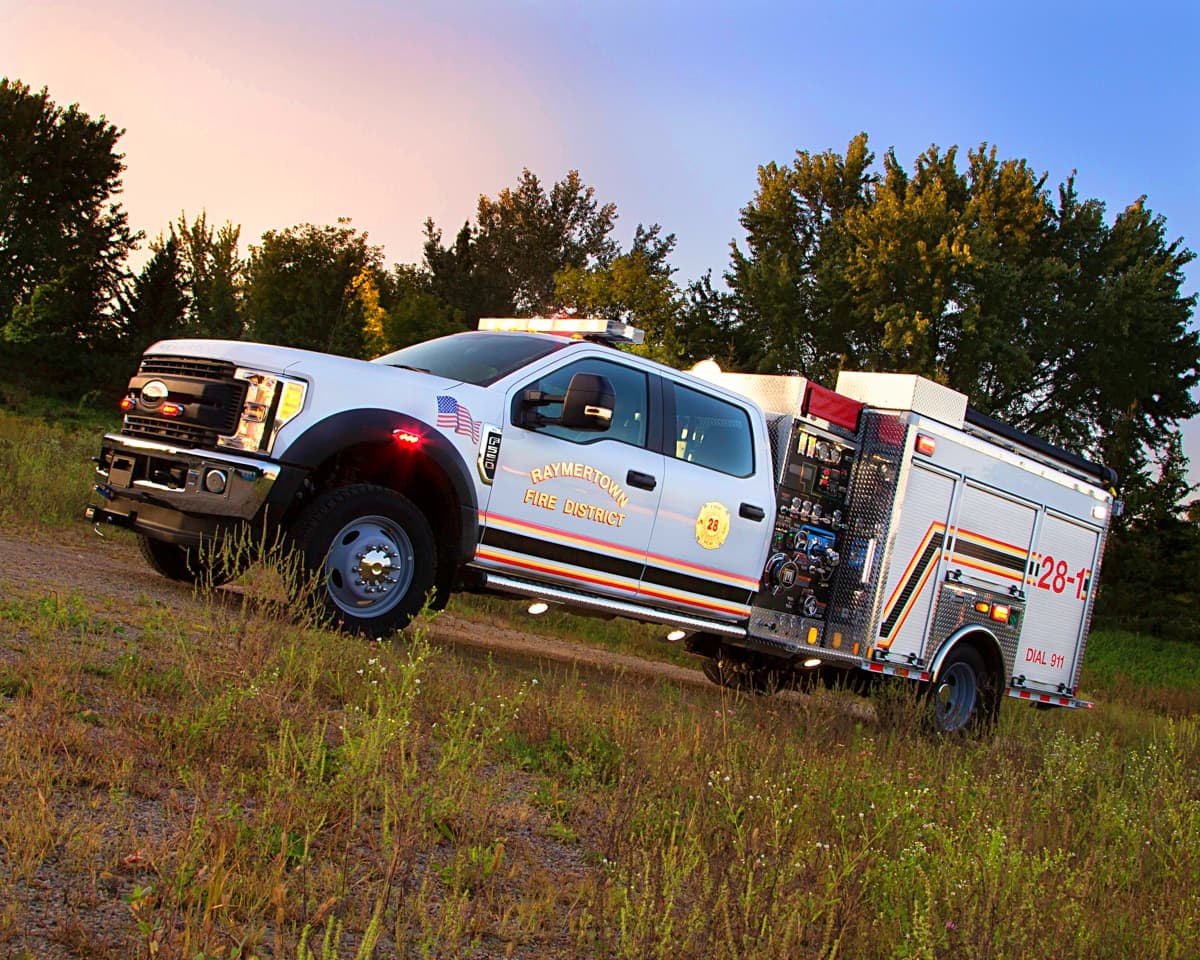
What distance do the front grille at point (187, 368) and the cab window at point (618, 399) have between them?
176 centimetres

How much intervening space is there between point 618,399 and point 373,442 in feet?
5.83

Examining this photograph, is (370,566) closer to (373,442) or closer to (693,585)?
(373,442)

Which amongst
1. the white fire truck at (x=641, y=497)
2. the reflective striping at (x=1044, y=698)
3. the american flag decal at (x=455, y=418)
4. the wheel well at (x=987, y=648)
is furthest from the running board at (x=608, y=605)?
the reflective striping at (x=1044, y=698)

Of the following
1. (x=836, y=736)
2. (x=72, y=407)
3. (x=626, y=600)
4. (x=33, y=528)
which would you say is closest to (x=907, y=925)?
(x=836, y=736)

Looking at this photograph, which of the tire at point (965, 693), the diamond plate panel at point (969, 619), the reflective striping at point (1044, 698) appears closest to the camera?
the diamond plate panel at point (969, 619)

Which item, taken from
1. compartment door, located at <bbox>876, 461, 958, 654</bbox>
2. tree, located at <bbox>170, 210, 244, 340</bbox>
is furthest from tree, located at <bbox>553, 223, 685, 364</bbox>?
compartment door, located at <bbox>876, 461, 958, 654</bbox>

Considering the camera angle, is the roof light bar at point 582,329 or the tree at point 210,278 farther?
the tree at point 210,278

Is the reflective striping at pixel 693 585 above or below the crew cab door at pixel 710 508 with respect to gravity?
below

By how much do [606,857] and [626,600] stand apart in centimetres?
393

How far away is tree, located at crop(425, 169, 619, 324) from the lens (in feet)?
226

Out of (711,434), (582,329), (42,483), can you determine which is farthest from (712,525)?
(42,483)

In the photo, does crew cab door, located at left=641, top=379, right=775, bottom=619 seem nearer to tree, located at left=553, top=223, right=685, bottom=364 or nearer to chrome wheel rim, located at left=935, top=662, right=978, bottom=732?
chrome wheel rim, located at left=935, top=662, right=978, bottom=732

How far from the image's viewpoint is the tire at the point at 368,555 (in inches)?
263

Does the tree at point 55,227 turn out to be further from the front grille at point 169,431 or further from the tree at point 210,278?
the front grille at point 169,431
